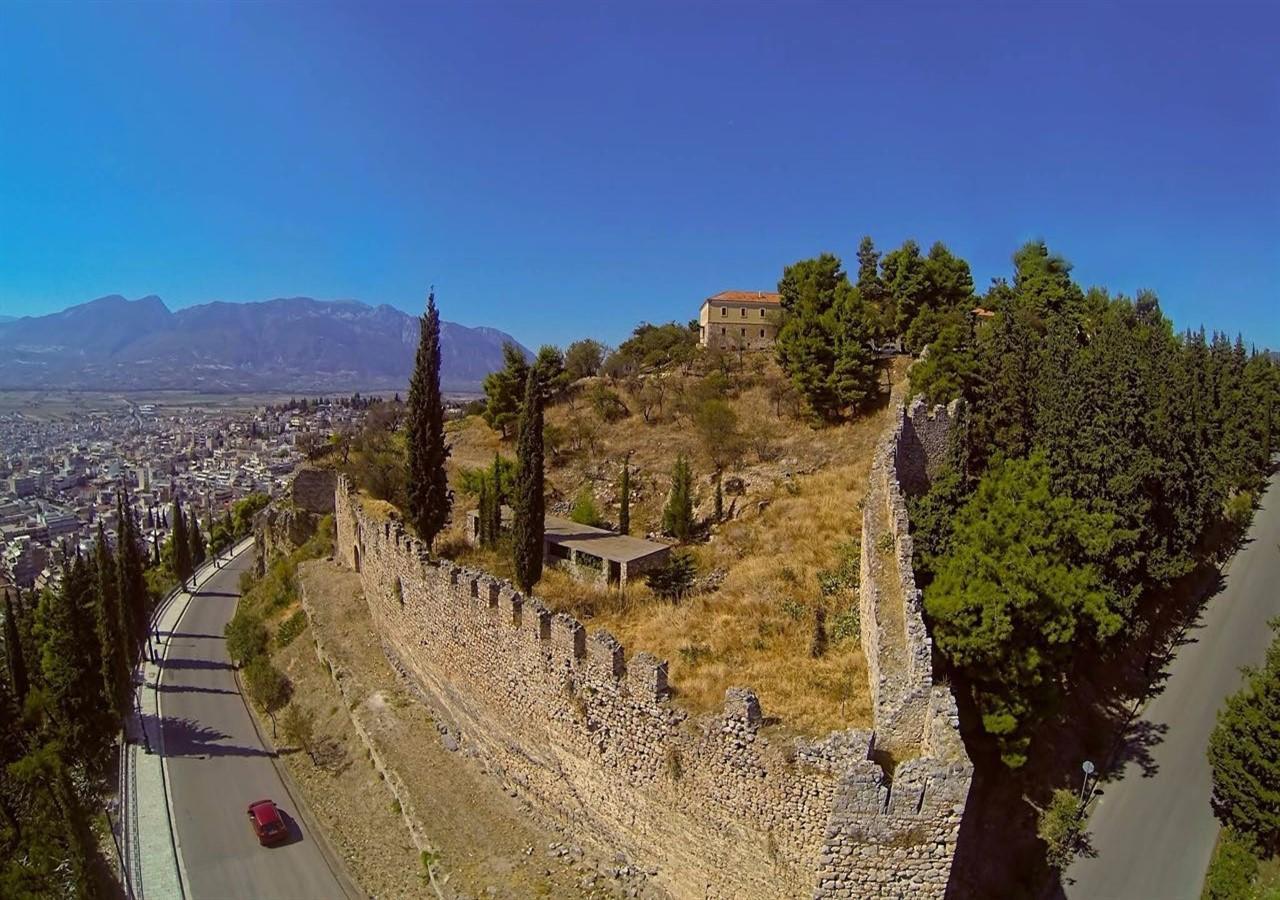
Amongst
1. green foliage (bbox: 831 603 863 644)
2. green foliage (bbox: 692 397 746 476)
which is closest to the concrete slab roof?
green foliage (bbox: 831 603 863 644)

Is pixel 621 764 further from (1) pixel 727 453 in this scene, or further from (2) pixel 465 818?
(1) pixel 727 453

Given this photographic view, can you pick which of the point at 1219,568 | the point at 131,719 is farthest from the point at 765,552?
the point at 1219,568

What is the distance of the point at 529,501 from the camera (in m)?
20.4

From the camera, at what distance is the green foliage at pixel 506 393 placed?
43219mm

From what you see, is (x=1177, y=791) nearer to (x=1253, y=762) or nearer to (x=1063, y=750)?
(x=1063, y=750)

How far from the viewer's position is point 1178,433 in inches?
923

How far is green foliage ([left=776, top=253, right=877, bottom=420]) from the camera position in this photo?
3297 centimetres

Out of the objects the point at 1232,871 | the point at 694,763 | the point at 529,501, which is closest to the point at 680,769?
the point at 694,763

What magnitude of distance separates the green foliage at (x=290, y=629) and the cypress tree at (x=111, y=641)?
171 inches

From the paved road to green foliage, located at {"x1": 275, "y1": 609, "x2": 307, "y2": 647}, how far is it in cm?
2216

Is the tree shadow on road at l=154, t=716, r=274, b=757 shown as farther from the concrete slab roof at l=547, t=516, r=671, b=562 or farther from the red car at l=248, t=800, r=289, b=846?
the concrete slab roof at l=547, t=516, r=671, b=562

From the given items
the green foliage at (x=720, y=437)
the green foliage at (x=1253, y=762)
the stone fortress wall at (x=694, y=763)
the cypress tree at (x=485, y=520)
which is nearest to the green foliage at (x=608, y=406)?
the green foliage at (x=720, y=437)

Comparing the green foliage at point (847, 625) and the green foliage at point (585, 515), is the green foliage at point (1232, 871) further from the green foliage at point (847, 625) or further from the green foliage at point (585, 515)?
the green foliage at point (585, 515)

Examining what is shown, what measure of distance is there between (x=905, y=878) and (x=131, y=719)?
80.3 ft
